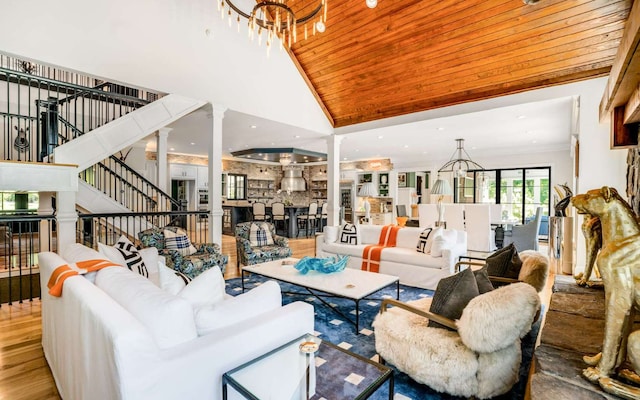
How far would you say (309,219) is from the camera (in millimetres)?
10164

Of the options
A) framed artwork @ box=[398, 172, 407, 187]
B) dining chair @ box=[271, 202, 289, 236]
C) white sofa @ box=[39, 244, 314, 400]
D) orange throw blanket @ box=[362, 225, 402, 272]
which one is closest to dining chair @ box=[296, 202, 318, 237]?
dining chair @ box=[271, 202, 289, 236]

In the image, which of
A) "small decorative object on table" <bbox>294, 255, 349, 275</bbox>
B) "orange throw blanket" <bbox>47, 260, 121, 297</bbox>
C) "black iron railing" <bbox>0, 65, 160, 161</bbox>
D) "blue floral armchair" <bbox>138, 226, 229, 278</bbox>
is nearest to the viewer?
"orange throw blanket" <bbox>47, 260, 121, 297</bbox>

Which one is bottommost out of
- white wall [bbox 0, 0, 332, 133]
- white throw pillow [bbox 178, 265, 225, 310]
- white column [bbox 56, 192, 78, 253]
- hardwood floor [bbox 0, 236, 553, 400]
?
hardwood floor [bbox 0, 236, 553, 400]

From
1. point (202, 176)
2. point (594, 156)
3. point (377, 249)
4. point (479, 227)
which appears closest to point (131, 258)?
point (377, 249)

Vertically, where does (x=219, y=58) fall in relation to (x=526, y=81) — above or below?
above

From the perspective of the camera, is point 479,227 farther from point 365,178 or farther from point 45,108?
point 45,108

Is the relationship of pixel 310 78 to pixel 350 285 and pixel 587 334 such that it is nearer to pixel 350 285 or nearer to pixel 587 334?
pixel 350 285

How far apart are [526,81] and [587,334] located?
4390 mm

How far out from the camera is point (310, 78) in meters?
6.44

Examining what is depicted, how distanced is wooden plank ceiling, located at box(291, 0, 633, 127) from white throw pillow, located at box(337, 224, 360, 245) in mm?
2422

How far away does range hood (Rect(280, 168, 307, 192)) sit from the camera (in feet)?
42.4

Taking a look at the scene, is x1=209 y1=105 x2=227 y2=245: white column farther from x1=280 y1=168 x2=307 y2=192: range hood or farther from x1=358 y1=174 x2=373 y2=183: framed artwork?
x1=280 y1=168 x2=307 y2=192: range hood

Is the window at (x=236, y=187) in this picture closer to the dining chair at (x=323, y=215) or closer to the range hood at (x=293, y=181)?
the range hood at (x=293, y=181)

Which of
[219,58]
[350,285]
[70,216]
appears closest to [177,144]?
[219,58]
